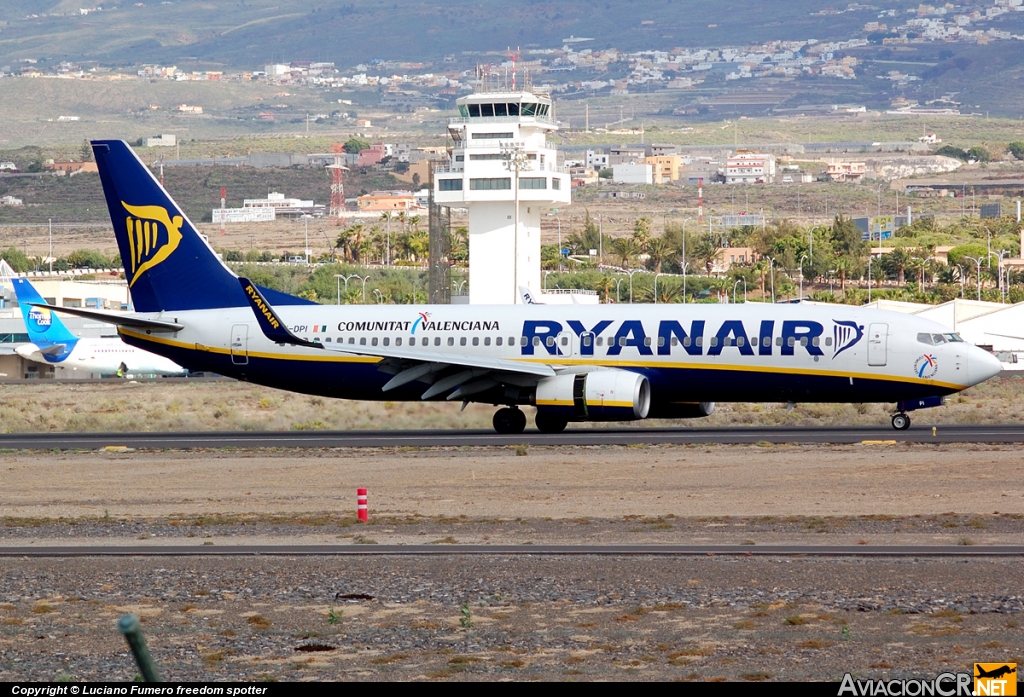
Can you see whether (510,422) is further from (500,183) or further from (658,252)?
(658,252)

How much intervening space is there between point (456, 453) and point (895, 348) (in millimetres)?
11333

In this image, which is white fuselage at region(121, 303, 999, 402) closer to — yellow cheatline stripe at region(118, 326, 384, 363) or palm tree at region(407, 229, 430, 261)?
yellow cheatline stripe at region(118, 326, 384, 363)

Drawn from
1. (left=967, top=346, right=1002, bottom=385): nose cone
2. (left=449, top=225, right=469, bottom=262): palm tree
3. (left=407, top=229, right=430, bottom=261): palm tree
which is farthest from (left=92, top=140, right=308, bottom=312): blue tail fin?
(left=407, top=229, right=430, bottom=261): palm tree

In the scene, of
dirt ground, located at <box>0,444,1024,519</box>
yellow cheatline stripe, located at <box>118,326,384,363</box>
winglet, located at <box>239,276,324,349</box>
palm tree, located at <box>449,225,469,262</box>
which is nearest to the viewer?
dirt ground, located at <box>0,444,1024,519</box>

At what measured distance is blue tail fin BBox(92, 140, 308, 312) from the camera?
42812 mm

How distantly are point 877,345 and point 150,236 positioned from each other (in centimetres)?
2041

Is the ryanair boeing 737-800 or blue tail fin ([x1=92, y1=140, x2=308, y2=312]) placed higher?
blue tail fin ([x1=92, y1=140, x2=308, y2=312])

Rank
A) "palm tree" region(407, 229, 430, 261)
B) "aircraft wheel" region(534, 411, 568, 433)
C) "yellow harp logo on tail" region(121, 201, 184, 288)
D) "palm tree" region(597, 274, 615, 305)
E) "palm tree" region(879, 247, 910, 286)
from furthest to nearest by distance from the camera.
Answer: "palm tree" region(407, 229, 430, 261) < "palm tree" region(879, 247, 910, 286) < "palm tree" region(597, 274, 615, 305) < "yellow harp logo on tail" region(121, 201, 184, 288) < "aircraft wheel" region(534, 411, 568, 433)

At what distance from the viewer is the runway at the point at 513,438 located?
3638cm

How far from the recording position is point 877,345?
123 feet

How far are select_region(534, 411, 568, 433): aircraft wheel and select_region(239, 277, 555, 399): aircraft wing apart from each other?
3.57ft

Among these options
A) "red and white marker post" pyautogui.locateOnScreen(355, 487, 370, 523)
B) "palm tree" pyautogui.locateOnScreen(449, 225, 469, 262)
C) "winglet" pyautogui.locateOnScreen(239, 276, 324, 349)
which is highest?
"palm tree" pyautogui.locateOnScreen(449, 225, 469, 262)

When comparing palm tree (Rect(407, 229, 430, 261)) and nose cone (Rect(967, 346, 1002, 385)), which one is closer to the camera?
nose cone (Rect(967, 346, 1002, 385))

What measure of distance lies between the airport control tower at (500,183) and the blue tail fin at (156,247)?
45.5 metres
